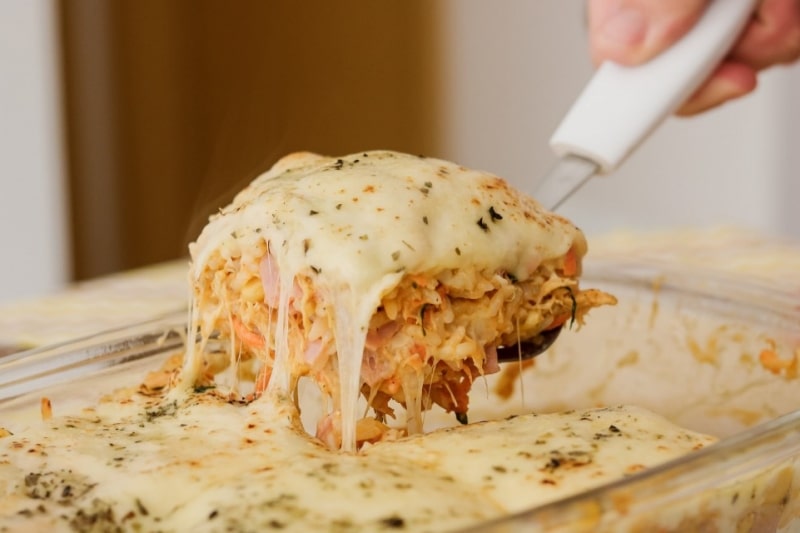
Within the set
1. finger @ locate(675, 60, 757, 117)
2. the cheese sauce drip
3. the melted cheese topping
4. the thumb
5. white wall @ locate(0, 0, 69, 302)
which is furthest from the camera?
white wall @ locate(0, 0, 69, 302)

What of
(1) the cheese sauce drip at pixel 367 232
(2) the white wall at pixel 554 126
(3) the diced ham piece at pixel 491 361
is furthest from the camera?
(2) the white wall at pixel 554 126

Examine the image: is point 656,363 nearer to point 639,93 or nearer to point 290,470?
point 639,93

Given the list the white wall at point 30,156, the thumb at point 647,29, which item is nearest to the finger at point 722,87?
the thumb at point 647,29

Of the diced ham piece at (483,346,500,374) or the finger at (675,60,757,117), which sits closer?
the diced ham piece at (483,346,500,374)

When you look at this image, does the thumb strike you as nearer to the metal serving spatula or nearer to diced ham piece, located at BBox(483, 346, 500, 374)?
the metal serving spatula

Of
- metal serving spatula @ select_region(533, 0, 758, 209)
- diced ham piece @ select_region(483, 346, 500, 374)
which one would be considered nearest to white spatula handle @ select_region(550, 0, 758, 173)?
metal serving spatula @ select_region(533, 0, 758, 209)

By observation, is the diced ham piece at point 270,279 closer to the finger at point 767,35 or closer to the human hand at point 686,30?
the human hand at point 686,30

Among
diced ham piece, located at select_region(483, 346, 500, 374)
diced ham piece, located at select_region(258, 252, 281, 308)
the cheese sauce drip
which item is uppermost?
the cheese sauce drip
